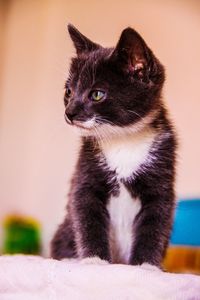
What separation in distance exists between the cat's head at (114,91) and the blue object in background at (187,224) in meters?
0.57

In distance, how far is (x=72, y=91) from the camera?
3.10 ft

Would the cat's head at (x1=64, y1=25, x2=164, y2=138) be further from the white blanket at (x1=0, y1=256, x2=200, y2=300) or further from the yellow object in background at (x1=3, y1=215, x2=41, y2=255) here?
the yellow object in background at (x1=3, y1=215, x2=41, y2=255)

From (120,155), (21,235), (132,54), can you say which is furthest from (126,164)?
(21,235)

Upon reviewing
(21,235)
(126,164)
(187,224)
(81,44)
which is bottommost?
(21,235)

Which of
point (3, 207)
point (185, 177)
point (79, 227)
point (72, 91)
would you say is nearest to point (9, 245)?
point (3, 207)

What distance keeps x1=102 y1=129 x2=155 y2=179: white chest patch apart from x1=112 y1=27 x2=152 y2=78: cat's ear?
15cm

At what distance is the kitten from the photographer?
35.7 inches

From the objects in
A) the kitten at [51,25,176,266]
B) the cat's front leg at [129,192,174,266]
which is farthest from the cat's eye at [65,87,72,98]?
the cat's front leg at [129,192,174,266]

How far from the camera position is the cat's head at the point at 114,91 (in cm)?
90

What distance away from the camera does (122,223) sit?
1015 mm

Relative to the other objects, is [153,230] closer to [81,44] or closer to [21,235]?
[81,44]

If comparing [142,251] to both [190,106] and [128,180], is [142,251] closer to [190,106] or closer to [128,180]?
[128,180]

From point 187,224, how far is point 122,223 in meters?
0.53

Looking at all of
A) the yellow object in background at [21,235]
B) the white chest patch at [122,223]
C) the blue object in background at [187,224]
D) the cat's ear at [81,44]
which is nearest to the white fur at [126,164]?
the white chest patch at [122,223]
